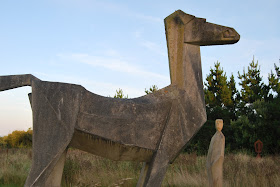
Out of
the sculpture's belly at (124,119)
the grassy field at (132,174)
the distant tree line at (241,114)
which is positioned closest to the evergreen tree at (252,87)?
the distant tree line at (241,114)

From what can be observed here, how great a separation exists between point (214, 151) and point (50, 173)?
7.57ft

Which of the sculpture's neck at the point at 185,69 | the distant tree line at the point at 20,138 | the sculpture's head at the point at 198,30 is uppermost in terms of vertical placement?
the sculpture's head at the point at 198,30

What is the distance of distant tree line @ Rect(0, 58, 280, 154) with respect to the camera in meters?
13.5

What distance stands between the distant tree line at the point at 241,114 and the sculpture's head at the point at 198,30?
9.96m

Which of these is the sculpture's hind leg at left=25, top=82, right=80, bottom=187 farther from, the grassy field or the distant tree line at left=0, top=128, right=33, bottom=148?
the distant tree line at left=0, top=128, right=33, bottom=148

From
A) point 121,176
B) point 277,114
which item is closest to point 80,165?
point 121,176

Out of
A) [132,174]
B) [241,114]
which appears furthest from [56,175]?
[241,114]

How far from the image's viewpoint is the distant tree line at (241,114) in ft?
44.3

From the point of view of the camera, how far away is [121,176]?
6.98m

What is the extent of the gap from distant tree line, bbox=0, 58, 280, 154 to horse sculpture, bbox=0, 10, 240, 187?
994cm

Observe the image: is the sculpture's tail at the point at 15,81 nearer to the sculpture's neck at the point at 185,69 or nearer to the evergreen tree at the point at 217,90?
the sculpture's neck at the point at 185,69

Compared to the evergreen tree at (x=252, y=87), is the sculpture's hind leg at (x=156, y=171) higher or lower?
lower

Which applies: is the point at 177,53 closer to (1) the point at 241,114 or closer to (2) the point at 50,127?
(2) the point at 50,127

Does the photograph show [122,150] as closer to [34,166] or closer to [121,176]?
[34,166]
